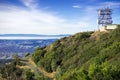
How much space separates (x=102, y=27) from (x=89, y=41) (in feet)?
24.6

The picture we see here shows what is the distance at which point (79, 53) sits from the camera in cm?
7144

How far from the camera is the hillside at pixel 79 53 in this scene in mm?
55047

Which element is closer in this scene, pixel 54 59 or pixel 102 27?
pixel 54 59

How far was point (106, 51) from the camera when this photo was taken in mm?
57875

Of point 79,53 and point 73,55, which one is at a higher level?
point 79,53

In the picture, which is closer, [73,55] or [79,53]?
[79,53]

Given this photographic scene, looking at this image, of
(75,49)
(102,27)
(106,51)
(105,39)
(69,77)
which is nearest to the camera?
(69,77)

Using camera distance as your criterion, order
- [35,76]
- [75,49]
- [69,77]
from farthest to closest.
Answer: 1. [75,49]
2. [35,76]
3. [69,77]

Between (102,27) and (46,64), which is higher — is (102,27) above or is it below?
above

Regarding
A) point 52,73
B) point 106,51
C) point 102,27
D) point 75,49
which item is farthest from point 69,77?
point 102,27

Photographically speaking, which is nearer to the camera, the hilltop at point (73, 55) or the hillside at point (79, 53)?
the hillside at point (79, 53)

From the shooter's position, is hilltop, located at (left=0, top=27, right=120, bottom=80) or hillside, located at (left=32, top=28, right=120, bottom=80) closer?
hillside, located at (left=32, top=28, right=120, bottom=80)

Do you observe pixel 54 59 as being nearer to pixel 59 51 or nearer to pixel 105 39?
pixel 59 51

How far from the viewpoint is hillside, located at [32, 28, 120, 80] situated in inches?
2167
